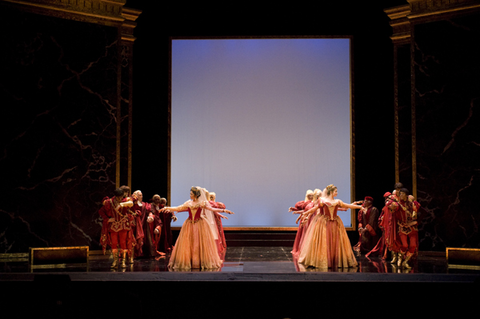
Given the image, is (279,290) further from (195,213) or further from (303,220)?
(303,220)

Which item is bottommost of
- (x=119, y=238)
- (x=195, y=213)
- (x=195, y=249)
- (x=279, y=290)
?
(x=279, y=290)

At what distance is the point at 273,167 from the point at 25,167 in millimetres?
5317

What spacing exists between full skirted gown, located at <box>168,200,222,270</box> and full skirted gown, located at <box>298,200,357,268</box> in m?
1.34

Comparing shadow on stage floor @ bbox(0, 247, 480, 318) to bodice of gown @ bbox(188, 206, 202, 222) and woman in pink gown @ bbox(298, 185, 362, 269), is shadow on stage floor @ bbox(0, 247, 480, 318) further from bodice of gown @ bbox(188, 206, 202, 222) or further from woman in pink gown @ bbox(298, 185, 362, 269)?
bodice of gown @ bbox(188, 206, 202, 222)

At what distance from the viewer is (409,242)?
6.62 metres

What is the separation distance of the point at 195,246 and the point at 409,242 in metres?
3.13

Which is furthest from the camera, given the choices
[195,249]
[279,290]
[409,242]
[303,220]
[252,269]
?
[303,220]

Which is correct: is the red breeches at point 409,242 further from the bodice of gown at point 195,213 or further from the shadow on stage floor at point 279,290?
the bodice of gown at point 195,213

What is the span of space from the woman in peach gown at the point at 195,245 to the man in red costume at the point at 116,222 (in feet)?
2.16

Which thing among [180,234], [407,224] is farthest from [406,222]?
[180,234]

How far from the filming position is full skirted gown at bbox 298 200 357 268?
20.5ft

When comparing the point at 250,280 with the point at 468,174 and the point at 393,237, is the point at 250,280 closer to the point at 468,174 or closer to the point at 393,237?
the point at 393,237

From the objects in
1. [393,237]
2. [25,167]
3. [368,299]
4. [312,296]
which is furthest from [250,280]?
[25,167]

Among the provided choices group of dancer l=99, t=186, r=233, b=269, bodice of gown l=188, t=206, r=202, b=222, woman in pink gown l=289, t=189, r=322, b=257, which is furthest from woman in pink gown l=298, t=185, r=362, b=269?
bodice of gown l=188, t=206, r=202, b=222
